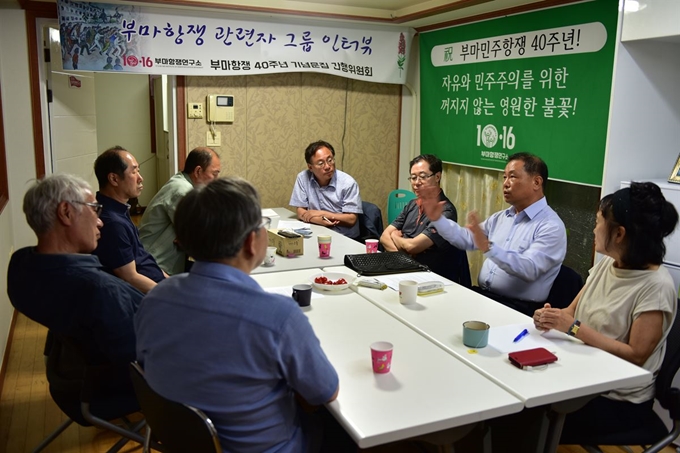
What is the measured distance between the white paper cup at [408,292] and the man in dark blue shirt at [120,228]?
1.14 metres

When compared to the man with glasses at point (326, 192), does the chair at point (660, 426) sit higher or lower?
lower

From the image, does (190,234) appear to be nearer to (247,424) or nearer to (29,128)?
(247,424)

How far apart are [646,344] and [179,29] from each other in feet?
12.6

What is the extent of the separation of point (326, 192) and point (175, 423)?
3042 millimetres

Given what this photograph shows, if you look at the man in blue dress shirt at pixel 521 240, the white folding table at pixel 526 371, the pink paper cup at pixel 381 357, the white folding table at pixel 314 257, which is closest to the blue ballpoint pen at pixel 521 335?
the white folding table at pixel 526 371

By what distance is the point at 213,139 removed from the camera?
4.82 meters

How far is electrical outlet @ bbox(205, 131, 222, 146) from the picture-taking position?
4801 mm

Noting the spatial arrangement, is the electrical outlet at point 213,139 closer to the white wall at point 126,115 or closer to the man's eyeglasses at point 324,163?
the man's eyeglasses at point 324,163

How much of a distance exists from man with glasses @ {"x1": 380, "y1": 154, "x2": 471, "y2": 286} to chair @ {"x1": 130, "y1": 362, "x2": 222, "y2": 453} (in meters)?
2.13

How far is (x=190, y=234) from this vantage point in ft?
4.53

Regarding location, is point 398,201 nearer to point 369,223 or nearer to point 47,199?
point 369,223

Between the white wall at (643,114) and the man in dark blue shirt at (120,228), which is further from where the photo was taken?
the white wall at (643,114)

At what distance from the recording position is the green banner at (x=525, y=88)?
3.51 meters

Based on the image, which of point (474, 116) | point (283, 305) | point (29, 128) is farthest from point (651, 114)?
point (29, 128)
